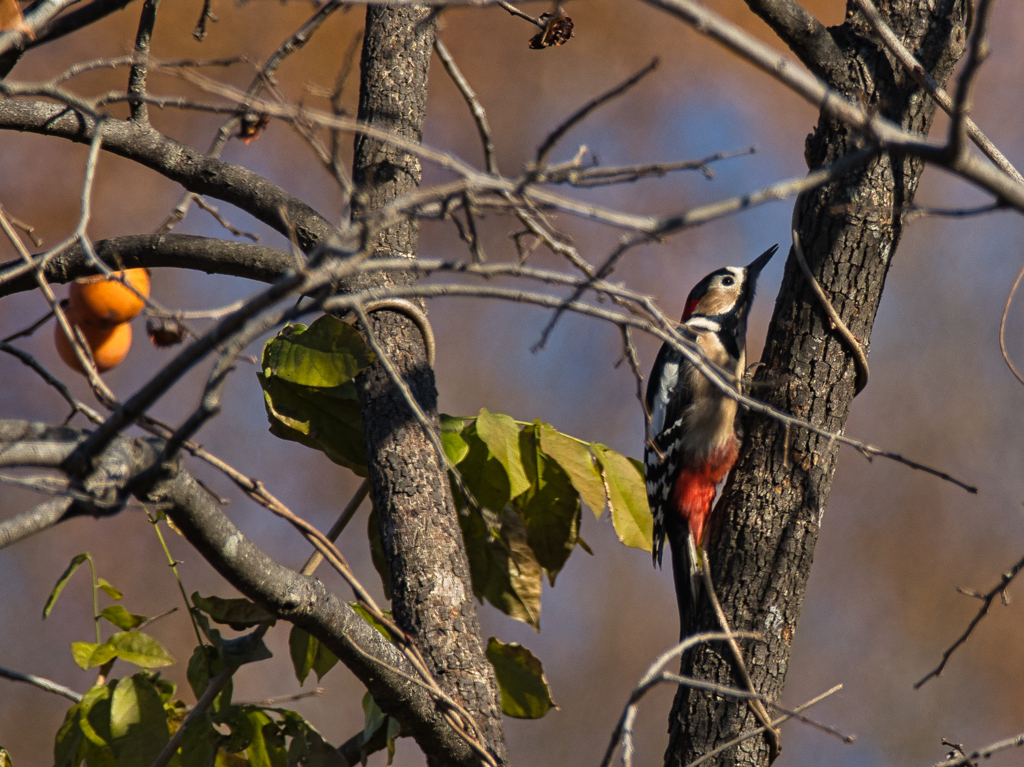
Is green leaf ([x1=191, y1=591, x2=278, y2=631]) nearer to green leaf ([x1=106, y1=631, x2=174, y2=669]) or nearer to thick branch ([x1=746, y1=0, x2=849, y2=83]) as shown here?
green leaf ([x1=106, y1=631, x2=174, y2=669])

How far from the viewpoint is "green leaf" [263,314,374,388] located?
67.7 inches

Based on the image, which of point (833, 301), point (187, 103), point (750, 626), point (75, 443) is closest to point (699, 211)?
point (75, 443)

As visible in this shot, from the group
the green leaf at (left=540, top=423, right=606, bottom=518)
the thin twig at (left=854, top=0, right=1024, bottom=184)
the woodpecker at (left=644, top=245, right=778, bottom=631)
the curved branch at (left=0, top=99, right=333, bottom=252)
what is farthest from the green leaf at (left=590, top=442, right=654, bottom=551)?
the thin twig at (left=854, top=0, right=1024, bottom=184)

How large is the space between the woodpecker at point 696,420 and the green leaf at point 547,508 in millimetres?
447

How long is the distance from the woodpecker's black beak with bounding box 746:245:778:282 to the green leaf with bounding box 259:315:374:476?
4.94ft

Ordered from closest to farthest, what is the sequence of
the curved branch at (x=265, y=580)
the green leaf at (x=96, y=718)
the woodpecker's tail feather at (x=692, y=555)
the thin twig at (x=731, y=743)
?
the curved branch at (x=265, y=580), the thin twig at (x=731, y=743), the green leaf at (x=96, y=718), the woodpecker's tail feather at (x=692, y=555)

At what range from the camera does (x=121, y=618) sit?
1.77m

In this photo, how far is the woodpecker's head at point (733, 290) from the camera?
113 inches

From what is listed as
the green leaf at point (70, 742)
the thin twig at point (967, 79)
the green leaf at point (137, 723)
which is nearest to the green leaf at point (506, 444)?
the green leaf at point (137, 723)

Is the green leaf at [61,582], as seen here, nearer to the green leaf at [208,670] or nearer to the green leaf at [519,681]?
the green leaf at [208,670]

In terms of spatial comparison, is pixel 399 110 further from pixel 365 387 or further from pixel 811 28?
pixel 811 28

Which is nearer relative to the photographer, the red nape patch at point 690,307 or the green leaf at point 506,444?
the green leaf at point 506,444

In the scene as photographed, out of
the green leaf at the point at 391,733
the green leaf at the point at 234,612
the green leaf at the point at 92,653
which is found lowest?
the green leaf at the point at 92,653

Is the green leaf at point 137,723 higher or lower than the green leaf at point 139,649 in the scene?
lower
